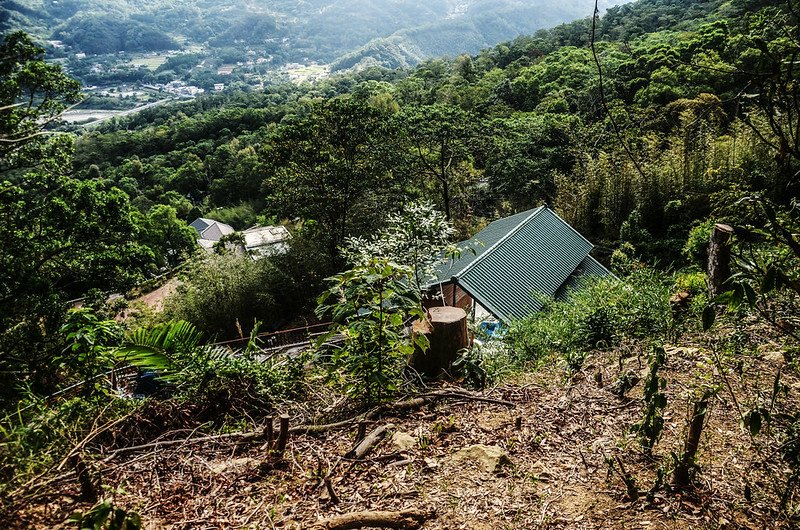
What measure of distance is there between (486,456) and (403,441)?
21.7 inches

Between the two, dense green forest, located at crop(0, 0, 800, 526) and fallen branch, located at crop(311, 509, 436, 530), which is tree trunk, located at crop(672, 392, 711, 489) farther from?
fallen branch, located at crop(311, 509, 436, 530)

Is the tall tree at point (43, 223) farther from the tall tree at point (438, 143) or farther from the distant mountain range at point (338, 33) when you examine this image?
the distant mountain range at point (338, 33)

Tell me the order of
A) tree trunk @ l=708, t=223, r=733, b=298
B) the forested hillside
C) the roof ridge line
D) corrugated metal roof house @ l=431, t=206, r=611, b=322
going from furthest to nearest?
1. the forested hillside
2. the roof ridge line
3. corrugated metal roof house @ l=431, t=206, r=611, b=322
4. tree trunk @ l=708, t=223, r=733, b=298

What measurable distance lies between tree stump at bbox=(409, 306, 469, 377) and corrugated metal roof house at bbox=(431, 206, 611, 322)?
133 inches

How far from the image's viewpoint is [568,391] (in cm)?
370

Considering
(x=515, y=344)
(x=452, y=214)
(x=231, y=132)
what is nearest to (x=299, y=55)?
(x=231, y=132)

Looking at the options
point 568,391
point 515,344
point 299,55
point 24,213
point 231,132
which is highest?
point 299,55

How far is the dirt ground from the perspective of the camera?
227 cm

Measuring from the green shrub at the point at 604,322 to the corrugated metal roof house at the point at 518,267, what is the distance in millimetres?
2273

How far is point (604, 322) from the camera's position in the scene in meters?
5.09

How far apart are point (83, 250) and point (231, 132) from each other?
54.4 m

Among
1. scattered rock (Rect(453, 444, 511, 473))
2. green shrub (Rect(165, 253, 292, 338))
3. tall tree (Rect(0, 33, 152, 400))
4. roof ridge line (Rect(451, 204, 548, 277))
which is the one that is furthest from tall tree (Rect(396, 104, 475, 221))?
scattered rock (Rect(453, 444, 511, 473))

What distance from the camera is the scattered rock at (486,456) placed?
9.05 feet

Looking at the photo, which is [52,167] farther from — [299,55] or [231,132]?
[299,55]
